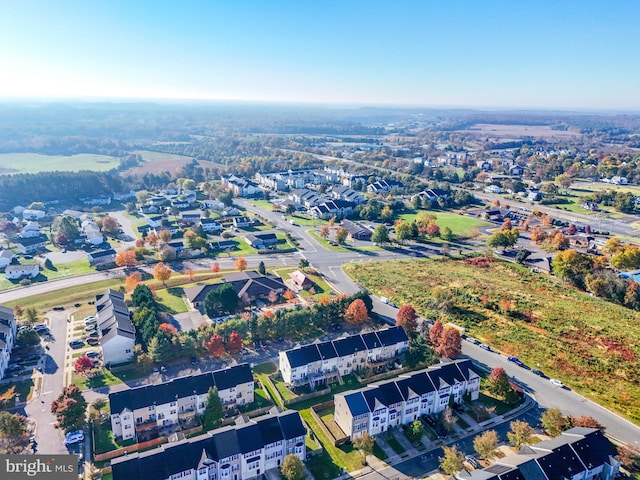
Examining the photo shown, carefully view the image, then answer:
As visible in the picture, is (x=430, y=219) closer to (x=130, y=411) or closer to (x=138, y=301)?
(x=138, y=301)

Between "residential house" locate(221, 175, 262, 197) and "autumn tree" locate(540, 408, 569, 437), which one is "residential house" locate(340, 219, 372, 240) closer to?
"residential house" locate(221, 175, 262, 197)

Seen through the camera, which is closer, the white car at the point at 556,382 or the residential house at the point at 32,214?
the white car at the point at 556,382

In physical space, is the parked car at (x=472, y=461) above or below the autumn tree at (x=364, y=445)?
below

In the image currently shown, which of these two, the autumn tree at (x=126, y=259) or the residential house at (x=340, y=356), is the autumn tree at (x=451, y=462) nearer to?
the residential house at (x=340, y=356)

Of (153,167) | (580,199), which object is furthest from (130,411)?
(153,167)

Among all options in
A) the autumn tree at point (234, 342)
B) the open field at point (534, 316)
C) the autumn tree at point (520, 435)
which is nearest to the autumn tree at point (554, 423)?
the autumn tree at point (520, 435)

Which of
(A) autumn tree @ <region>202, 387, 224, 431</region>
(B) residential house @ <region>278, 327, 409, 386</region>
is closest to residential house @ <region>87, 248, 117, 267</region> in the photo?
(B) residential house @ <region>278, 327, 409, 386</region>

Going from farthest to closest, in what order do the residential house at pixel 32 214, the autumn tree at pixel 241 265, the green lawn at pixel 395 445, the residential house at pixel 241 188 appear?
1. the residential house at pixel 241 188
2. the residential house at pixel 32 214
3. the autumn tree at pixel 241 265
4. the green lawn at pixel 395 445
